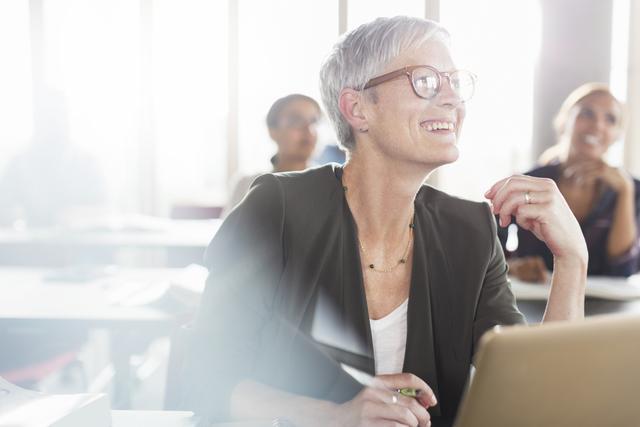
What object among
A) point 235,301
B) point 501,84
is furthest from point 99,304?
point 501,84

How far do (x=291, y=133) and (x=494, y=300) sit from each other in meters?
2.45

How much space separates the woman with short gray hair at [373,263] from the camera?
1.30 m

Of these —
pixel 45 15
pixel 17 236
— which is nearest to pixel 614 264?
pixel 17 236

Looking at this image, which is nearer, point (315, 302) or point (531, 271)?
point (315, 302)

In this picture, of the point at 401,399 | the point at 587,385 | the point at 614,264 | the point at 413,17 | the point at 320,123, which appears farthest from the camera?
the point at 320,123

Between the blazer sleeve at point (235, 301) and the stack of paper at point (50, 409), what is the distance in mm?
253

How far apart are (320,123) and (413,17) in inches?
96.8

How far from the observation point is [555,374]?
0.61 metres

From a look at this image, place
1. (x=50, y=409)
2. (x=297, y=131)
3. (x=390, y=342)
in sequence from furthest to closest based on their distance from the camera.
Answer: (x=297, y=131) → (x=390, y=342) → (x=50, y=409)

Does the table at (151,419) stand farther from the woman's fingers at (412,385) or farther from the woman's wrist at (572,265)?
the woman's wrist at (572,265)

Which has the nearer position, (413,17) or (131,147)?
(413,17)

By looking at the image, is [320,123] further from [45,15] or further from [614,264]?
[45,15]

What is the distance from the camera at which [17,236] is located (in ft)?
12.9

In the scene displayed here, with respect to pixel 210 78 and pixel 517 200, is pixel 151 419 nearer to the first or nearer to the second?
pixel 517 200
